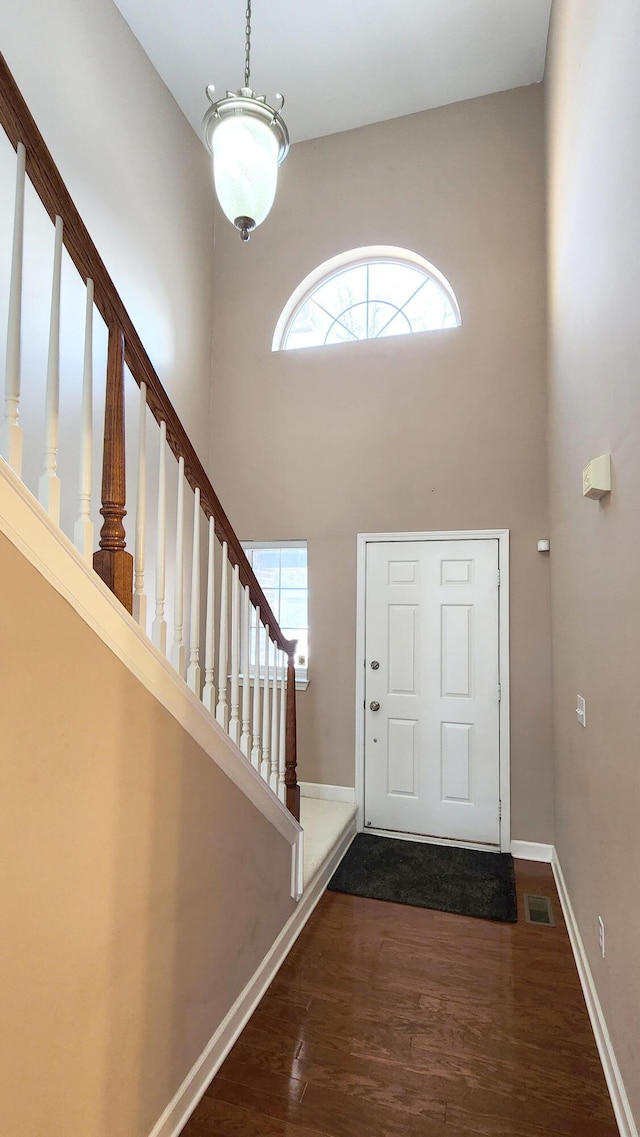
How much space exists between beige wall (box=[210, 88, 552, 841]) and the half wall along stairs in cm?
129

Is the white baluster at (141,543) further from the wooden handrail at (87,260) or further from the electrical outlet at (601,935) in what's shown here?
the electrical outlet at (601,935)

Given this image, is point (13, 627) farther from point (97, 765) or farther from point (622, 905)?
point (622, 905)

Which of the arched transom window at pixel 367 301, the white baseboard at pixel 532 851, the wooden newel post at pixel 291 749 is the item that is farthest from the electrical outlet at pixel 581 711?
the arched transom window at pixel 367 301

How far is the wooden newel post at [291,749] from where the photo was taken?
2605mm

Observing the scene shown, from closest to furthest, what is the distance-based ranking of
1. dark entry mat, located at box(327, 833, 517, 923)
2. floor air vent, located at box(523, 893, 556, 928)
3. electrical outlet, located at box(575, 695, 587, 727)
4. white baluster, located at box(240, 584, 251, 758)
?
white baluster, located at box(240, 584, 251, 758) < electrical outlet, located at box(575, 695, 587, 727) < floor air vent, located at box(523, 893, 556, 928) < dark entry mat, located at box(327, 833, 517, 923)

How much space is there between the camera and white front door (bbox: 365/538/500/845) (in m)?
3.58

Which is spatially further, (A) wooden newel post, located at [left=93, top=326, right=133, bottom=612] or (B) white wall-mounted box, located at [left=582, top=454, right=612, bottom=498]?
(B) white wall-mounted box, located at [left=582, top=454, right=612, bottom=498]

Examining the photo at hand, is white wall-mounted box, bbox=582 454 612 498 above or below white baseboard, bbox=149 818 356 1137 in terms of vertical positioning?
above

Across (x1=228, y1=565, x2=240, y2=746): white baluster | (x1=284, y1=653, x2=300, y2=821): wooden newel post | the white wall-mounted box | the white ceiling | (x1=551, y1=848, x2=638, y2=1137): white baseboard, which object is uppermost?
the white ceiling

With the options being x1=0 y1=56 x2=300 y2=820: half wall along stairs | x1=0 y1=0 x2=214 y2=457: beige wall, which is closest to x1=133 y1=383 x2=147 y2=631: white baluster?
x1=0 y1=56 x2=300 y2=820: half wall along stairs

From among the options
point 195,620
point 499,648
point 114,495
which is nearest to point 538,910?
point 499,648

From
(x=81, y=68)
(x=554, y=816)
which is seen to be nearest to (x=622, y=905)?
(x=554, y=816)

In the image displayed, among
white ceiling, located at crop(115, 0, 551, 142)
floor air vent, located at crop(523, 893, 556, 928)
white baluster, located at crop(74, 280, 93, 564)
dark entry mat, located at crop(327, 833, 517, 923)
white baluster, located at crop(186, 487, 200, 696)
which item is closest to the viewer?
white baluster, located at crop(74, 280, 93, 564)

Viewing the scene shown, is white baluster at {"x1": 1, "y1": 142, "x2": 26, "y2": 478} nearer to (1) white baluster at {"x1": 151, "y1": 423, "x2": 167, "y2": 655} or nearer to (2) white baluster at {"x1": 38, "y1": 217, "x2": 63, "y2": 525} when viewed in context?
(2) white baluster at {"x1": 38, "y1": 217, "x2": 63, "y2": 525}
